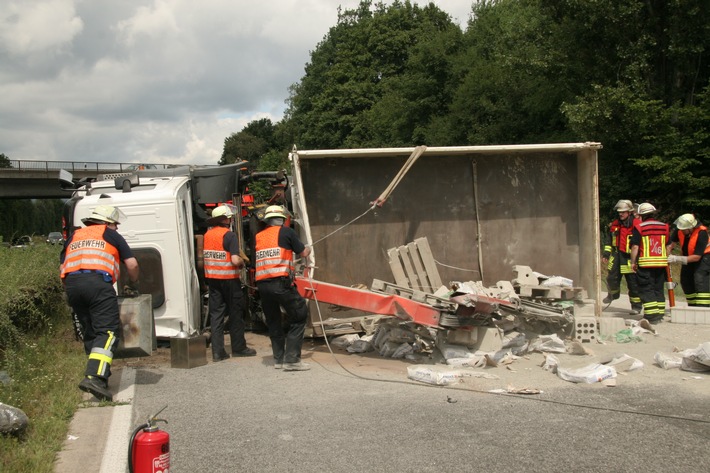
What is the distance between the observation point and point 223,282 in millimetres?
7715

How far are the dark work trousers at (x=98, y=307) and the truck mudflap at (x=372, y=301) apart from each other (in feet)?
6.84

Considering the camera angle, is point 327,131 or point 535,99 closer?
point 535,99

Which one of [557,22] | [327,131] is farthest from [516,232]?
[327,131]

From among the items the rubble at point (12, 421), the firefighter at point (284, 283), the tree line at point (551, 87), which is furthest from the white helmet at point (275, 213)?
the tree line at point (551, 87)

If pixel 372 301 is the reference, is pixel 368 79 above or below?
above

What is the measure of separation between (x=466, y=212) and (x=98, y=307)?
17.0ft

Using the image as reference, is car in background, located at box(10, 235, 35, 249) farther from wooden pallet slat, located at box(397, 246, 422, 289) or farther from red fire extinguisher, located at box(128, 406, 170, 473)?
red fire extinguisher, located at box(128, 406, 170, 473)

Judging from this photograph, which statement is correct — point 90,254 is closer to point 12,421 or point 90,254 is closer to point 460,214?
point 12,421

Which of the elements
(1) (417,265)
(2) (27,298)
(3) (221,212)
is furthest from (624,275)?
(2) (27,298)

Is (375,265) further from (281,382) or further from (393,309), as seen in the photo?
(281,382)

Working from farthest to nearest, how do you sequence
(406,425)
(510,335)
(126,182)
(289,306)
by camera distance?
(126,182)
(510,335)
(289,306)
(406,425)

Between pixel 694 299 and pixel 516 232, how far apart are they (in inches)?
113

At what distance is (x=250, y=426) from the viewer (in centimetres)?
Result: 496

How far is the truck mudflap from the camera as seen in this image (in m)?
6.88
